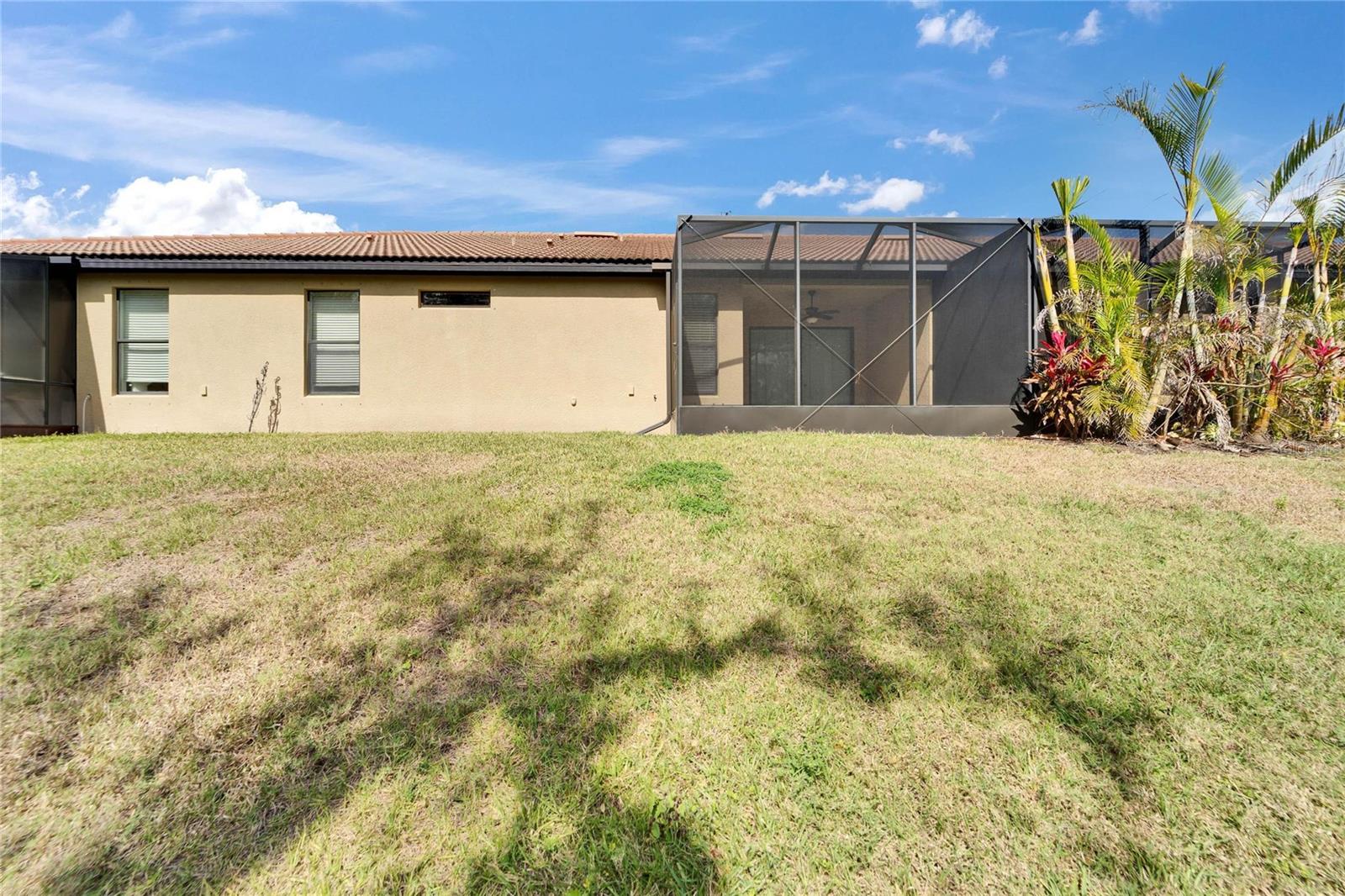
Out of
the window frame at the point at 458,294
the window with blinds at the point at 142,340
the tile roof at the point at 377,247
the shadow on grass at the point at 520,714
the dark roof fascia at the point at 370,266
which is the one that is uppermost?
the tile roof at the point at 377,247

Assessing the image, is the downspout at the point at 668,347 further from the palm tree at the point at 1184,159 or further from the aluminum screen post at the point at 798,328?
the palm tree at the point at 1184,159

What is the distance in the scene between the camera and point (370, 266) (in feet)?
32.1

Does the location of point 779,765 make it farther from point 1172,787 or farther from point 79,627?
point 79,627

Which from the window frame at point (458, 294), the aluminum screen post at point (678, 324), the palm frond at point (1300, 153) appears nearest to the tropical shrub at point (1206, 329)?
the palm frond at point (1300, 153)

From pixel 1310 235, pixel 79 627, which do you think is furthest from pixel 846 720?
pixel 1310 235

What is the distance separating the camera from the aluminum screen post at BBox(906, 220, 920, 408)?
8812 millimetres

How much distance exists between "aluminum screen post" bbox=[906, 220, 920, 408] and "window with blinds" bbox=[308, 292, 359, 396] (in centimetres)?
877

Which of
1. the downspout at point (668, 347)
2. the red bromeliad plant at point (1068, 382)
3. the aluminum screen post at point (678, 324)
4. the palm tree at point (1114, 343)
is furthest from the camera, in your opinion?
the downspout at point (668, 347)

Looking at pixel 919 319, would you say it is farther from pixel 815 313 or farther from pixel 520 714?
pixel 520 714

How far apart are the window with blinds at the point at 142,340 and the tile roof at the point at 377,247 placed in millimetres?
683

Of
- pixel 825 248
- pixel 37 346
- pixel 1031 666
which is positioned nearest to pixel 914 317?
pixel 825 248

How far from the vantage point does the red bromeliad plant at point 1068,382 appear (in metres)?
7.91

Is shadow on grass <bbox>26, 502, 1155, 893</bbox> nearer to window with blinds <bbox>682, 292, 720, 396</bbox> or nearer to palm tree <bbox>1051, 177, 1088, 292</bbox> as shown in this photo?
window with blinds <bbox>682, 292, 720, 396</bbox>

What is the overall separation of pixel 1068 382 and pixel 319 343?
36.9 feet
